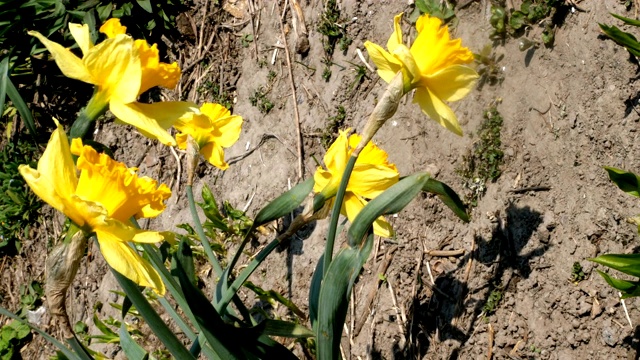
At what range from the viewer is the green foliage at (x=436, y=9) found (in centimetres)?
201

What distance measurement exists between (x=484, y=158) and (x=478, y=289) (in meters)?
0.37

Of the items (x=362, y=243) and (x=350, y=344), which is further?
(x=350, y=344)

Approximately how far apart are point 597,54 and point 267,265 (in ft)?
3.94

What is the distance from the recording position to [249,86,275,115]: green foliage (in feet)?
8.01

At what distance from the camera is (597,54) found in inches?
67.0

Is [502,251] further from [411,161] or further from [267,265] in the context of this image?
[267,265]

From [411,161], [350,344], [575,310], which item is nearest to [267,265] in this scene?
[350,344]

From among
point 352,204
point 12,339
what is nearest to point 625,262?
point 352,204

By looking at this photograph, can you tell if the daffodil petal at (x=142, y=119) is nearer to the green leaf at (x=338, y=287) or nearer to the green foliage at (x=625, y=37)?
the green leaf at (x=338, y=287)

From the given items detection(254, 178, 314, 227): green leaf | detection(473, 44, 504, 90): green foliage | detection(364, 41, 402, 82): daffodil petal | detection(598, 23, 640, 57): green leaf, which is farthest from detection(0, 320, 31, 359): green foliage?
detection(598, 23, 640, 57): green leaf

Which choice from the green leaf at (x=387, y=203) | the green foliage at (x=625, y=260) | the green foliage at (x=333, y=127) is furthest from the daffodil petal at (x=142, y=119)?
the green foliage at (x=333, y=127)

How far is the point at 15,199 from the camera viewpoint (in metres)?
3.09

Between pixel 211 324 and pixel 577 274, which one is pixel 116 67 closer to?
pixel 211 324

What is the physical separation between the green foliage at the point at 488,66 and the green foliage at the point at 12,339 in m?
2.24
